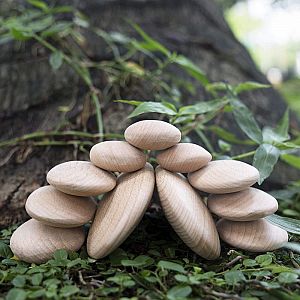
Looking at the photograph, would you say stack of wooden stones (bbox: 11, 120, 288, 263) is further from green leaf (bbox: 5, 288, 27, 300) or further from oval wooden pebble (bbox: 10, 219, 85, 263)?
green leaf (bbox: 5, 288, 27, 300)

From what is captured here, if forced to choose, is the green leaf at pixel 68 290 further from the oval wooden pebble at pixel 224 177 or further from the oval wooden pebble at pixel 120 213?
the oval wooden pebble at pixel 224 177

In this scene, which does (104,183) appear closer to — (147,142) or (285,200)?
(147,142)

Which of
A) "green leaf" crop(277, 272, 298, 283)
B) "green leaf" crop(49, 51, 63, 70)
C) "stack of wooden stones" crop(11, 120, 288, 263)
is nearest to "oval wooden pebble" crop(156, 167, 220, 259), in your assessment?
→ "stack of wooden stones" crop(11, 120, 288, 263)

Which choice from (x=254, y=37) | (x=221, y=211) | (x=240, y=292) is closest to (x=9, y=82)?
(x=221, y=211)

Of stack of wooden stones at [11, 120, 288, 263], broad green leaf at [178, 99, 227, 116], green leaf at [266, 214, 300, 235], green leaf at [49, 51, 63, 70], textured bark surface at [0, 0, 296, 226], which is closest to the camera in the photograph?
stack of wooden stones at [11, 120, 288, 263]

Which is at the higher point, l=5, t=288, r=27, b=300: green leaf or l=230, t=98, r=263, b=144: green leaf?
l=230, t=98, r=263, b=144: green leaf

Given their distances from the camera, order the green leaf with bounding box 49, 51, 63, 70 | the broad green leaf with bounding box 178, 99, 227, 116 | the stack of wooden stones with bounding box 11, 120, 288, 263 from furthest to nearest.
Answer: the green leaf with bounding box 49, 51, 63, 70
the broad green leaf with bounding box 178, 99, 227, 116
the stack of wooden stones with bounding box 11, 120, 288, 263
